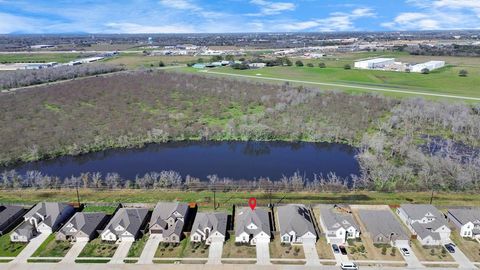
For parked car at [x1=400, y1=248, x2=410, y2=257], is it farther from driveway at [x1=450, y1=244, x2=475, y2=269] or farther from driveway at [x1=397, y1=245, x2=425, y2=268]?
driveway at [x1=450, y1=244, x2=475, y2=269]

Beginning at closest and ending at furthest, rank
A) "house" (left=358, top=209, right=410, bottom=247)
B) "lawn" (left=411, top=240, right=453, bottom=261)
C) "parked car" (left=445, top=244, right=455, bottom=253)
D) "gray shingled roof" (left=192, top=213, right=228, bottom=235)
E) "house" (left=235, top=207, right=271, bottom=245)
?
"lawn" (left=411, top=240, right=453, bottom=261), "parked car" (left=445, top=244, right=455, bottom=253), "house" (left=358, top=209, right=410, bottom=247), "house" (left=235, top=207, right=271, bottom=245), "gray shingled roof" (left=192, top=213, right=228, bottom=235)

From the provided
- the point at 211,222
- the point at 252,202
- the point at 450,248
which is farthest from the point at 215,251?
the point at 450,248

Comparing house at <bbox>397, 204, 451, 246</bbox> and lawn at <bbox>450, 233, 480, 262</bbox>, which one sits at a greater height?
house at <bbox>397, 204, 451, 246</bbox>

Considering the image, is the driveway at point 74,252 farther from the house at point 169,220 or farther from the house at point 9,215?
the house at point 9,215

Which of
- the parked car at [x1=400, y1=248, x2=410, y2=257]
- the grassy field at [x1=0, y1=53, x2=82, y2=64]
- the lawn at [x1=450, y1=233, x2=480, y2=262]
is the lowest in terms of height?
the lawn at [x1=450, y1=233, x2=480, y2=262]

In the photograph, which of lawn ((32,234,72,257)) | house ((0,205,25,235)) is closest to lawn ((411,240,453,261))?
lawn ((32,234,72,257))

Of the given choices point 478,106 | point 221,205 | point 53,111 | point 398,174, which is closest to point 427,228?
point 398,174

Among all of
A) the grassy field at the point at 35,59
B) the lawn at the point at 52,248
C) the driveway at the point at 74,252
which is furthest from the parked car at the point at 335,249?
the grassy field at the point at 35,59
